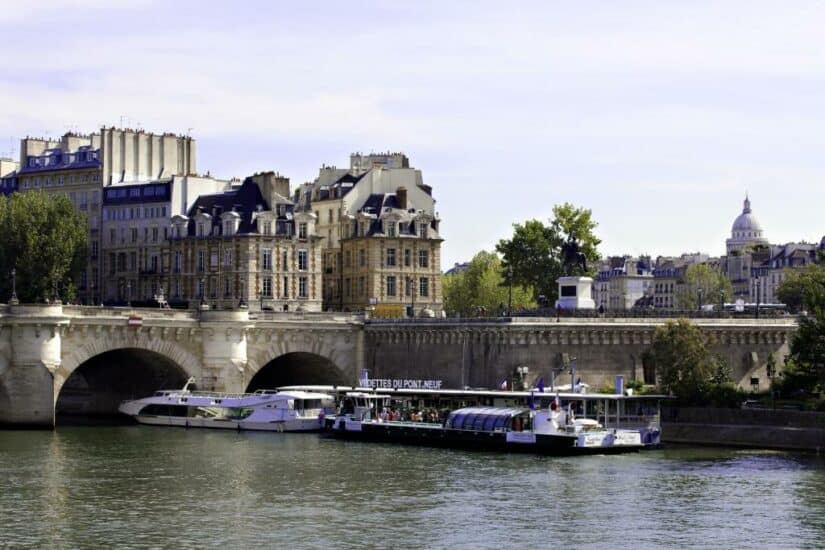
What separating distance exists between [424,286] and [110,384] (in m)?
28.3

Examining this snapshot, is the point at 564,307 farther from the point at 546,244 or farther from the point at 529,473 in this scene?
the point at 529,473

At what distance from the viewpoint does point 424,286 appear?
125438mm

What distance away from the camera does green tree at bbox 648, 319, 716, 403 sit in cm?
8550

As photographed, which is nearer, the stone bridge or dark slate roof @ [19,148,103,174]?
the stone bridge

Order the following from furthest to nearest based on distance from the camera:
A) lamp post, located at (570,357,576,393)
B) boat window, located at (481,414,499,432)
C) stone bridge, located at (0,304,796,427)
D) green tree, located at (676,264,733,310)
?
green tree, located at (676,264,733,310) < stone bridge, located at (0,304,796,427) < lamp post, located at (570,357,576,393) < boat window, located at (481,414,499,432)

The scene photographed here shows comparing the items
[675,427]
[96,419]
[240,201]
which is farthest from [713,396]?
[240,201]

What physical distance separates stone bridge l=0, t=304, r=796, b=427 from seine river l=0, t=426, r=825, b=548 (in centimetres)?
795

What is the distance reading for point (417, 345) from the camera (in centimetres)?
9988

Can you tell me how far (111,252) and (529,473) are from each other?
222ft

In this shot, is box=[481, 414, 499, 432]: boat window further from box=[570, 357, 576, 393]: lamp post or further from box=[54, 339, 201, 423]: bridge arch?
box=[54, 339, 201, 423]: bridge arch

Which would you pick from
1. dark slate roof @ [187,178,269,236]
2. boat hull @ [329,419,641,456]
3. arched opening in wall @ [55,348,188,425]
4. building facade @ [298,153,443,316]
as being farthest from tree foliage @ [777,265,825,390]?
dark slate roof @ [187,178,269,236]

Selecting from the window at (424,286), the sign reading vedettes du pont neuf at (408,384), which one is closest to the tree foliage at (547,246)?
the window at (424,286)

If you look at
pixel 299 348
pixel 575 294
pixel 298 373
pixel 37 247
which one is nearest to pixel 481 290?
pixel 298 373

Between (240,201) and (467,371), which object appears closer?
(467,371)
